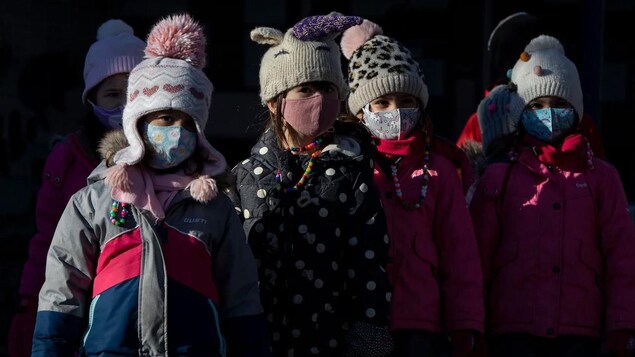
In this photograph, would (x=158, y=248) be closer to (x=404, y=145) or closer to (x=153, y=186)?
(x=153, y=186)

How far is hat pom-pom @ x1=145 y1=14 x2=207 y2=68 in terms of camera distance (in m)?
4.11

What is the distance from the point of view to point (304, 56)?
14.6ft

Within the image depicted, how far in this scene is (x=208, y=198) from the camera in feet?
12.9

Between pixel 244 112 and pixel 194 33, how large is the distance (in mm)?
3798

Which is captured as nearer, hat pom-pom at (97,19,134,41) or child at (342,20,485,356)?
child at (342,20,485,356)

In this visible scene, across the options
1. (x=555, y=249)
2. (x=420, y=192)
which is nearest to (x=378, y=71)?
(x=420, y=192)

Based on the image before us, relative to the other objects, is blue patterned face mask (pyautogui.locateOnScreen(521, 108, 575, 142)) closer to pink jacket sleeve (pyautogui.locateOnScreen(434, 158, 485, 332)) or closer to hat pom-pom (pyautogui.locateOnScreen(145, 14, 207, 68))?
pink jacket sleeve (pyautogui.locateOnScreen(434, 158, 485, 332))

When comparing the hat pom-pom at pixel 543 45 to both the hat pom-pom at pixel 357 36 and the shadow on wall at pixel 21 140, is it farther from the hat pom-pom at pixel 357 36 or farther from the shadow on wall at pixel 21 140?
the shadow on wall at pixel 21 140

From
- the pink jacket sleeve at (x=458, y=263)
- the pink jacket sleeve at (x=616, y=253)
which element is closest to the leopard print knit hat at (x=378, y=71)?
the pink jacket sleeve at (x=458, y=263)

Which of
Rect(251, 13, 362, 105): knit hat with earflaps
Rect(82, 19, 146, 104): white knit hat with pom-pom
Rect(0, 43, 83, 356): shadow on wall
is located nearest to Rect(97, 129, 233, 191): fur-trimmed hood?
Rect(251, 13, 362, 105): knit hat with earflaps

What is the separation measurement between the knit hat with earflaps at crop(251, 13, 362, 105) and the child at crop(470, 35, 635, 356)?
988 mm

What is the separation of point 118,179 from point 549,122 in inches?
83.1

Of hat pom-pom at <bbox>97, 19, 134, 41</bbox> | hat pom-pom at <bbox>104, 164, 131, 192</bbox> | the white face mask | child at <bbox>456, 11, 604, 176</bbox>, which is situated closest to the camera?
hat pom-pom at <bbox>104, 164, 131, 192</bbox>

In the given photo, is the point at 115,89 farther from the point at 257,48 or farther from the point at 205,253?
the point at 257,48
